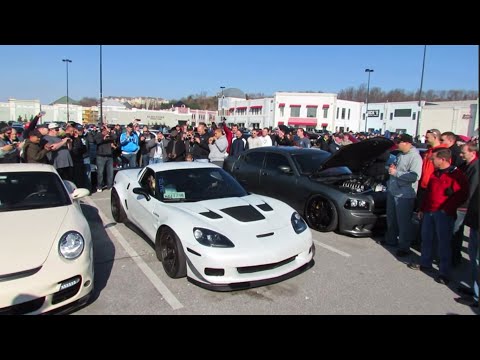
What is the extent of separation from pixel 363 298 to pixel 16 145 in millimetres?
7287

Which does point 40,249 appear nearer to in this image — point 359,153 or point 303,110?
point 359,153

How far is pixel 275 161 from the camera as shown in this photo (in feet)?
22.8

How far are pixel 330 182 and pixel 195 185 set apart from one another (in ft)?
8.84

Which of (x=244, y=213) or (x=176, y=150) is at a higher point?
(x=176, y=150)

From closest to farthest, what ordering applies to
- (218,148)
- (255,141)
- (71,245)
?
(71,245), (218,148), (255,141)

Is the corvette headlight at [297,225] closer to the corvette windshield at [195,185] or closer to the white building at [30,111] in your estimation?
the corvette windshield at [195,185]

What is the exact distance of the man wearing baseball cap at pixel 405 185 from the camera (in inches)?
182

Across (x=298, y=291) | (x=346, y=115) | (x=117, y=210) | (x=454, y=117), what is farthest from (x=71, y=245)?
(x=346, y=115)

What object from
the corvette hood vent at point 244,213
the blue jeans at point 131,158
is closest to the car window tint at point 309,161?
the corvette hood vent at point 244,213

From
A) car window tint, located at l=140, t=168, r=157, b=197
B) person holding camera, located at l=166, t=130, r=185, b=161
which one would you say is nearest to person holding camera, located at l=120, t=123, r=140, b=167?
person holding camera, located at l=166, t=130, r=185, b=161

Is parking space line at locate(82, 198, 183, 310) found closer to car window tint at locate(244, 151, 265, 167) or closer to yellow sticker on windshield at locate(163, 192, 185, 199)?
yellow sticker on windshield at locate(163, 192, 185, 199)
